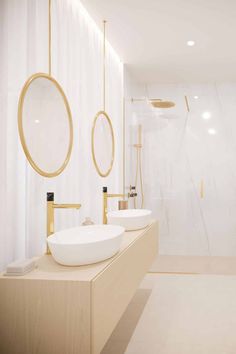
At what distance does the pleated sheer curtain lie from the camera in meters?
1.75

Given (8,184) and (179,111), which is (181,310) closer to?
(8,184)

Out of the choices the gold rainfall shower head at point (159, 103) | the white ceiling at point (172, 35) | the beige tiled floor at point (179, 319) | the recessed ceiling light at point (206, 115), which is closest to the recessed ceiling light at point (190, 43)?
the white ceiling at point (172, 35)

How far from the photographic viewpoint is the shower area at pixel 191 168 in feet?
15.5

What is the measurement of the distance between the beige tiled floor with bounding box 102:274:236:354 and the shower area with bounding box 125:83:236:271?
0.98 metres

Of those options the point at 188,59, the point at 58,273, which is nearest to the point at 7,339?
the point at 58,273

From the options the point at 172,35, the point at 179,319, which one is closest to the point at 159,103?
the point at 172,35

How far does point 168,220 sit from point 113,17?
8.92 feet

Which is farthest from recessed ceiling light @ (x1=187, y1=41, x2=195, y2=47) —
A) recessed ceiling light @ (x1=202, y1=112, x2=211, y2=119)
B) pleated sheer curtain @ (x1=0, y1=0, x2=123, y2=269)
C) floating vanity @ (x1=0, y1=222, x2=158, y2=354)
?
floating vanity @ (x1=0, y1=222, x2=158, y2=354)

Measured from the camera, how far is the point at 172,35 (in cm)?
326

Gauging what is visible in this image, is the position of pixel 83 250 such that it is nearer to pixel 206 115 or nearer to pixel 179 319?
pixel 179 319

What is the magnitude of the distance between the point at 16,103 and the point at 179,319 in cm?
197

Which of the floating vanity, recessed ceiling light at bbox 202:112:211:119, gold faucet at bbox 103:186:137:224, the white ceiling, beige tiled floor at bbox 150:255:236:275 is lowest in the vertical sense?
beige tiled floor at bbox 150:255:236:275

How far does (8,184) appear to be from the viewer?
69.9 inches

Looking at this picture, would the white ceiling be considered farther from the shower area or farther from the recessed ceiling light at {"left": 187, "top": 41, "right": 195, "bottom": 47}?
the shower area
